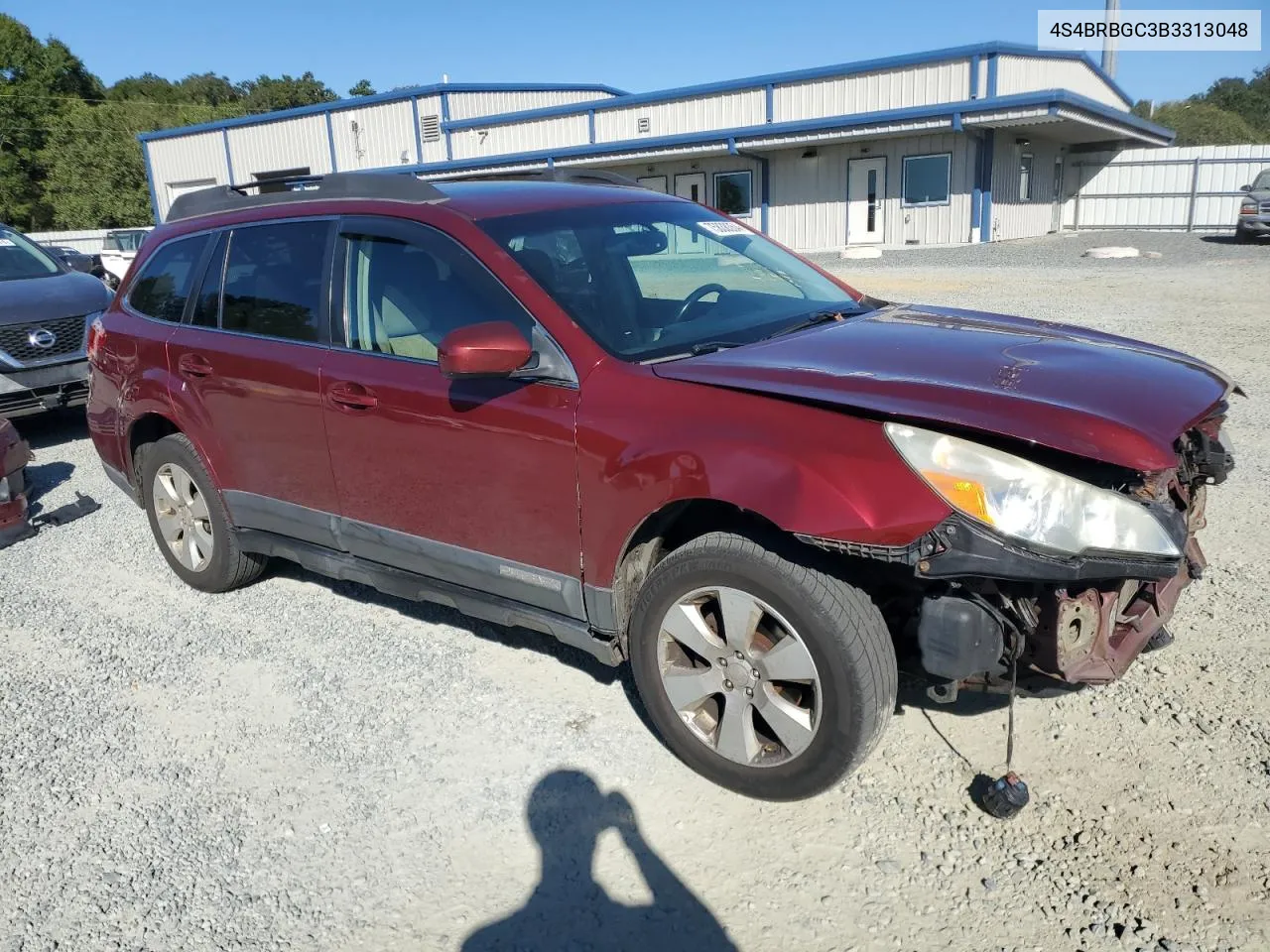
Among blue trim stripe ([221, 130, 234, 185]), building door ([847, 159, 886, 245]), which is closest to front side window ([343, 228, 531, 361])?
building door ([847, 159, 886, 245])

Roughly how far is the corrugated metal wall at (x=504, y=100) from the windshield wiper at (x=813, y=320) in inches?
1351

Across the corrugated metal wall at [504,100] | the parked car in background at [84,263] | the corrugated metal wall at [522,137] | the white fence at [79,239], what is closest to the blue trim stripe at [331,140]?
the corrugated metal wall at [504,100]

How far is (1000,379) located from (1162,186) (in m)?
32.5

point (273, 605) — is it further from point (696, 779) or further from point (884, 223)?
point (884, 223)

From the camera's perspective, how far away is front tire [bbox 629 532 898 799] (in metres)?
2.87

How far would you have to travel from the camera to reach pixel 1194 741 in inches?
131

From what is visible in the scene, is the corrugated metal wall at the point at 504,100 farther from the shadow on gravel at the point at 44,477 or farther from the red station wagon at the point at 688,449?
the red station wagon at the point at 688,449

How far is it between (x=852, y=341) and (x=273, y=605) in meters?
3.16

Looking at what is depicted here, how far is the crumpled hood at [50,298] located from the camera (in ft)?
27.8

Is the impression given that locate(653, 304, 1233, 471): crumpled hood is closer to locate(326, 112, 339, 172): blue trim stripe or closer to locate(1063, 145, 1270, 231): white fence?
locate(1063, 145, 1270, 231): white fence

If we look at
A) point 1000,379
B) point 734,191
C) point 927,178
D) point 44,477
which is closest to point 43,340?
point 44,477

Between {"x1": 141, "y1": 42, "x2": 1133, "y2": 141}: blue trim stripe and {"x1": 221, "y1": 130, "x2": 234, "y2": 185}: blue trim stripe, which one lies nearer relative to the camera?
{"x1": 141, "y1": 42, "x2": 1133, "y2": 141}: blue trim stripe

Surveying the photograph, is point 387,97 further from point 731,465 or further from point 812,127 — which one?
point 731,465

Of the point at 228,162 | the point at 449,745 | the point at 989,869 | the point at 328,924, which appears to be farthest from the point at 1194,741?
the point at 228,162
